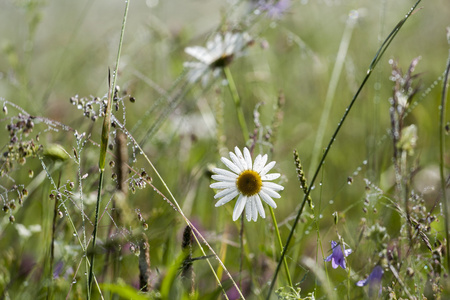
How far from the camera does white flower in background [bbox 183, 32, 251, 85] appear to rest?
131cm

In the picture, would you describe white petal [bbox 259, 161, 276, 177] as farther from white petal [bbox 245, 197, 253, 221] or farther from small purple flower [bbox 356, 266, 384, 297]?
small purple flower [bbox 356, 266, 384, 297]

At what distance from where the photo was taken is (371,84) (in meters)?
2.27

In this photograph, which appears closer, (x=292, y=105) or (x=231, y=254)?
(x=231, y=254)

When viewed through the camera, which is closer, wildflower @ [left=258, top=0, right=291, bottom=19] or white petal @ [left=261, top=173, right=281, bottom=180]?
white petal @ [left=261, top=173, right=281, bottom=180]

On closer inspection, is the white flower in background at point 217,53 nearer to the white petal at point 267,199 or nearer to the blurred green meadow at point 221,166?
the blurred green meadow at point 221,166

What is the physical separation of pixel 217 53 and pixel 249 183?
1.98 feet

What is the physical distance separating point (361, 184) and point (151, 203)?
2.20ft

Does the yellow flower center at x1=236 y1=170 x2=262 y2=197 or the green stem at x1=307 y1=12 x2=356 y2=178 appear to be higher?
the green stem at x1=307 y1=12 x2=356 y2=178

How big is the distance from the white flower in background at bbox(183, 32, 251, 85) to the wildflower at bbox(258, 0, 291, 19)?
8cm

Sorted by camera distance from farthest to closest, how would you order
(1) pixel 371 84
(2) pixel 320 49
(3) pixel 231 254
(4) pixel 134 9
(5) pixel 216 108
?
(4) pixel 134 9, (2) pixel 320 49, (1) pixel 371 84, (3) pixel 231 254, (5) pixel 216 108

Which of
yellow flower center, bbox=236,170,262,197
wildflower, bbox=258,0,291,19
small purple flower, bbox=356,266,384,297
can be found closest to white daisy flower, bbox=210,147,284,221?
yellow flower center, bbox=236,170,262,197

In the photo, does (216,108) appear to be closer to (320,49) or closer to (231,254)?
(231,254)

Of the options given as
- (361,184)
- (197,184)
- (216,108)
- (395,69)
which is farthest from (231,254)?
(395,69)

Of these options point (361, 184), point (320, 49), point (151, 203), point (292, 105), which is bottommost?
point (151, 203)
